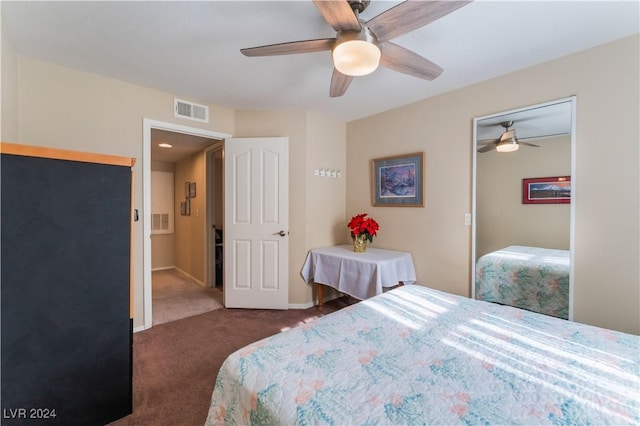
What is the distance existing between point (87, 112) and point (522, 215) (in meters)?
3.92

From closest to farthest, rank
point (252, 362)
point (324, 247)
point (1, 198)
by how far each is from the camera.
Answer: point (252, 362)
point (1, 198)
point (324, 247)

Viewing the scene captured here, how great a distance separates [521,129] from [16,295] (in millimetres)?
3476

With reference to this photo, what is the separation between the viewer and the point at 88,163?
A: 4.68 ft

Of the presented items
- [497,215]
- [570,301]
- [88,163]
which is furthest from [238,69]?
[570,301]

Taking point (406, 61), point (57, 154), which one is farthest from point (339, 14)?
point (57, 154)

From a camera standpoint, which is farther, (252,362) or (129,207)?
(129,207)

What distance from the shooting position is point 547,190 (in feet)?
7.14

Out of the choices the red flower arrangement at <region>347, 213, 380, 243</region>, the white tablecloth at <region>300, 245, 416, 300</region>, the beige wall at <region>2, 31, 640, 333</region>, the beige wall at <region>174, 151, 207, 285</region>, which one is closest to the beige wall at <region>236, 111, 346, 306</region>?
the beige wall at <region>2, 31, 640, 333</region>

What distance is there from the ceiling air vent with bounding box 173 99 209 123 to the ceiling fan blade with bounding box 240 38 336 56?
1743 mm

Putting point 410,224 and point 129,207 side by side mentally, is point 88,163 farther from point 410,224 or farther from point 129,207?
point 410,224

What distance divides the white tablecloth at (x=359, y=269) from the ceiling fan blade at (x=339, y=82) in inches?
61.6

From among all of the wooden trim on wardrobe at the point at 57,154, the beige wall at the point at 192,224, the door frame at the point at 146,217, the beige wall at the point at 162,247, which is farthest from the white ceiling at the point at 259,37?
the beige wall at the point at 162,247

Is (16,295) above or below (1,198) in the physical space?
below

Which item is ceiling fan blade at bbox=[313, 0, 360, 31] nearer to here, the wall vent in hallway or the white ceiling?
the white ceiling
